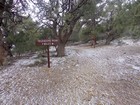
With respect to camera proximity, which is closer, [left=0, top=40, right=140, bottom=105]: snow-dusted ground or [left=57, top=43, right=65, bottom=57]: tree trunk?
[left=0, top=40, right=140, bottom=105]: snow-dusted ground

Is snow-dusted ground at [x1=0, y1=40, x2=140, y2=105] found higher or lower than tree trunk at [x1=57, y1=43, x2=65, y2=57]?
lower

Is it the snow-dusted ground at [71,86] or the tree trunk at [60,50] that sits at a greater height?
the tree trunk at [60,50]

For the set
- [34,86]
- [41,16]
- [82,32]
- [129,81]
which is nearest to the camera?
[34,86]

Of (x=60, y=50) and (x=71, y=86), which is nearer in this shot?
(x=71, y=86)

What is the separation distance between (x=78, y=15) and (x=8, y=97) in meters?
7.72

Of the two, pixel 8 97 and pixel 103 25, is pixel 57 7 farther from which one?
pixel 103 25

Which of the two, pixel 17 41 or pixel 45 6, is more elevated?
pixel 45 6

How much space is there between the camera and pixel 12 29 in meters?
12.8

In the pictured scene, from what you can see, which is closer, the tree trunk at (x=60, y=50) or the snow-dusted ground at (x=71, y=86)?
the snow-dusted ground at (x=71, y=86)

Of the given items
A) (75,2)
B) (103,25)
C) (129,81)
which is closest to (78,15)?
(75,2)

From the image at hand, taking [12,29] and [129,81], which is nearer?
[129,81]

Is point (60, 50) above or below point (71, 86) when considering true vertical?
above

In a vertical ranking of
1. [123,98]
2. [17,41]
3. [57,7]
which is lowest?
[123,98]

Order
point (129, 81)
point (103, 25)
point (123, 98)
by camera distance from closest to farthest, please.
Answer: point (123, 98), point (129, 81), point (103, 25)
